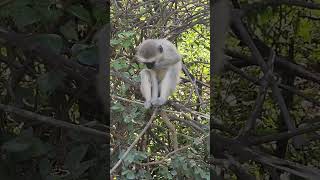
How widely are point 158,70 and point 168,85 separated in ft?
0.15

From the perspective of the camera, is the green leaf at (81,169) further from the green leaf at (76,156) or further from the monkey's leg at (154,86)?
the monkey's leg at (154,86)

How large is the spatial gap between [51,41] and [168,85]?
0.32 metres

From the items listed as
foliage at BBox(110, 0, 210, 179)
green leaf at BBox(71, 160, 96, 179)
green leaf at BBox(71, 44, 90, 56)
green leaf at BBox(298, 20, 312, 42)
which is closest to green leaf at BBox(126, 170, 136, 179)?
foliage at BBox(110, 0, 210, 179)

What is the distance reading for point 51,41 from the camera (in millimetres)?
1440

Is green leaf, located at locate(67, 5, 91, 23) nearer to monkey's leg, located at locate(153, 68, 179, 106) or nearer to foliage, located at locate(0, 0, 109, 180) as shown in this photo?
foliage, located at locate(0, 0, 109, 180)

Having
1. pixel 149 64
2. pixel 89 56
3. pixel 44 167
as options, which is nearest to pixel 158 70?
pixel 149 64

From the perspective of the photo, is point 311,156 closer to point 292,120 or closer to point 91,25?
point 292,120

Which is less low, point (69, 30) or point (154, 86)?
point (69, 30)

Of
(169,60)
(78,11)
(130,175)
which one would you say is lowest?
(130,175)

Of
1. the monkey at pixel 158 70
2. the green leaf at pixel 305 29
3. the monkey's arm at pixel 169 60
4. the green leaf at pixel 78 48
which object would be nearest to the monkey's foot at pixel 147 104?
the monkey at pixel 158 70

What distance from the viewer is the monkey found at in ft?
4.72

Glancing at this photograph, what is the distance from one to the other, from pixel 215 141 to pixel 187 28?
0.30m

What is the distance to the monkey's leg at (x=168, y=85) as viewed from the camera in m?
1.46

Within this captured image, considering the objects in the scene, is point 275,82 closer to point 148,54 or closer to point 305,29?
point 305,29
